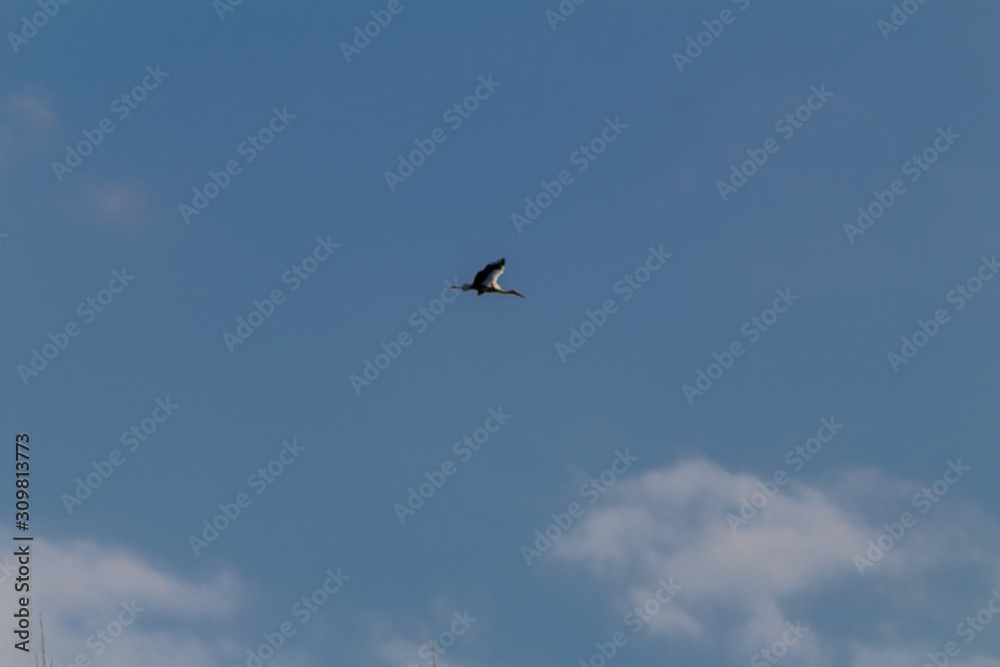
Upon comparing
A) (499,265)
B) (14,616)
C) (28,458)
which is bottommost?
(14,616)

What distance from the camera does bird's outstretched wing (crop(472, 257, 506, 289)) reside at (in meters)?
58.3

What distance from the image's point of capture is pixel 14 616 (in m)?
58.0

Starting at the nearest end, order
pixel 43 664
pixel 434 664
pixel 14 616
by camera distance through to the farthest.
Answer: pixel 434 664
pixel 43 664
pixel 14 616

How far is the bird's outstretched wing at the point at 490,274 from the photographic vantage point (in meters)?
58.3

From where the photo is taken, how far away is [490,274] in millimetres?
58969

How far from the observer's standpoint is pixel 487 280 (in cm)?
5959

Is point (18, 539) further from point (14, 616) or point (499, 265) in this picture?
point (499, 265)

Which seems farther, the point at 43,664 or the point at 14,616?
the point at 14,616

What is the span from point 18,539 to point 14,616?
502cm

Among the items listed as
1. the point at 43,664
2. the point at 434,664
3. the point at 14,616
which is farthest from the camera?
the point at 14,616

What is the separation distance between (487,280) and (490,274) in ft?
2.44

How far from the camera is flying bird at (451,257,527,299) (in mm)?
58375

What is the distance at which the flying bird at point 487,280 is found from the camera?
2298 inches

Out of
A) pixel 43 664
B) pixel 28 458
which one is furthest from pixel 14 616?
pixel 43 664
